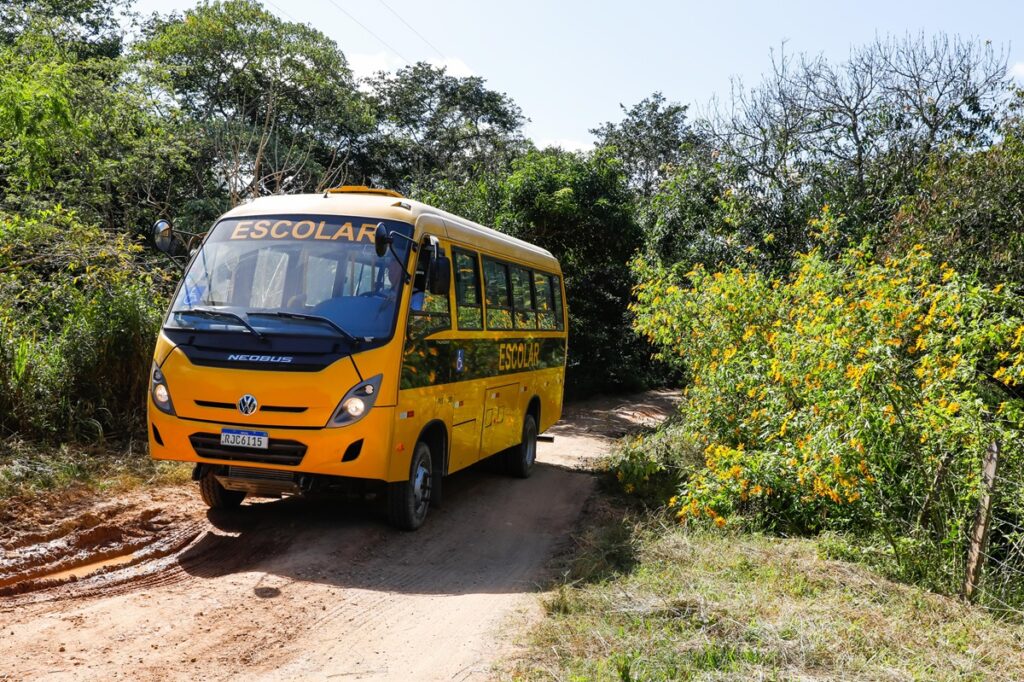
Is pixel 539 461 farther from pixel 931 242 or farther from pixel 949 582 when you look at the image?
pixel 949 582

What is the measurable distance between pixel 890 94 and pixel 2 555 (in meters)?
20.4

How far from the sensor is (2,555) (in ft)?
22.0

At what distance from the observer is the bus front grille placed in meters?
7.10

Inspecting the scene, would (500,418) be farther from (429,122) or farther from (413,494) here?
(429,122)

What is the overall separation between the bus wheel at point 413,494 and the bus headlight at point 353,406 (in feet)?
2.91

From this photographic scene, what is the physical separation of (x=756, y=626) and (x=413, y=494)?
3.72 meters

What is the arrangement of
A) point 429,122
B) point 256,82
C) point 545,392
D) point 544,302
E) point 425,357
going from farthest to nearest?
point 429,122
point 256,82
point 545,392
point 544,302
point 425,357

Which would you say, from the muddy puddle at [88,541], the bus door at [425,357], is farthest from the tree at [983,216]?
the muddy puddle at [88,541]

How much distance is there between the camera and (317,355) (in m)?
7.07

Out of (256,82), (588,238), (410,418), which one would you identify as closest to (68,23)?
(256,82)

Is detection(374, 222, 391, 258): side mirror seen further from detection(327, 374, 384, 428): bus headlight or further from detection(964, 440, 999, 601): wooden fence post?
detection(964, 440, 999, 601): wooden fence post

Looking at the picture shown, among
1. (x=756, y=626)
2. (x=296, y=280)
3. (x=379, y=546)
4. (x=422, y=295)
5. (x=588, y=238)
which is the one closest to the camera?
(x=756, y=626)

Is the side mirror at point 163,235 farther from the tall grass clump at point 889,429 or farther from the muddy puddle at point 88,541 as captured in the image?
the tall grass clump at point 889,429

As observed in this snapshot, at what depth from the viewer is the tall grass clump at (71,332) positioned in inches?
384
